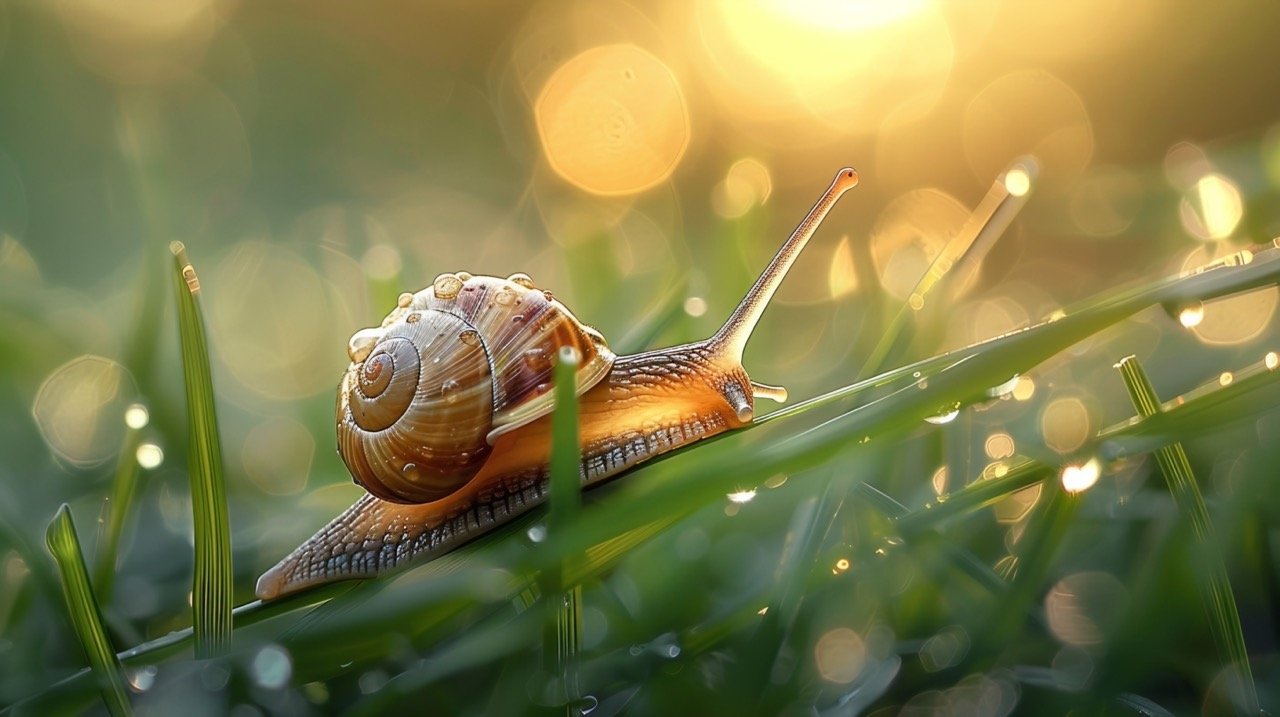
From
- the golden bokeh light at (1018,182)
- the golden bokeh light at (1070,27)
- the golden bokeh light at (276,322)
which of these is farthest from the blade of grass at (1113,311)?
the golden bokeh light at (1070,27)

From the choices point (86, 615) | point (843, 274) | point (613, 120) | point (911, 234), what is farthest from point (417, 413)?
point (613, 120)

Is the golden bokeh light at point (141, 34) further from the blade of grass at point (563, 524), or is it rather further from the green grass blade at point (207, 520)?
the blade of grass at point (563, 524)

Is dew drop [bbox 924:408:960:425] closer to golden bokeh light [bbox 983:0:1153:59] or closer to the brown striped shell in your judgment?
the brown striped shell

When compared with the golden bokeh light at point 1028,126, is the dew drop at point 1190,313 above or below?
below

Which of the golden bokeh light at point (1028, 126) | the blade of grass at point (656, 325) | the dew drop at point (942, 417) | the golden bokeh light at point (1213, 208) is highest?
the golden bokeh light at point (1028, 126)

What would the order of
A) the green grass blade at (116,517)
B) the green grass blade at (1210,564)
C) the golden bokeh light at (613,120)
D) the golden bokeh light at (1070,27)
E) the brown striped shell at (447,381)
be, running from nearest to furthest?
1. the green grass blade at (1210,564)
2. the green grass blade at (116,517)
3. the brown striped shell at (447,381)
4. the golden bokeh light at (1070,27)
5. the golden bokeh light at (613,120)
